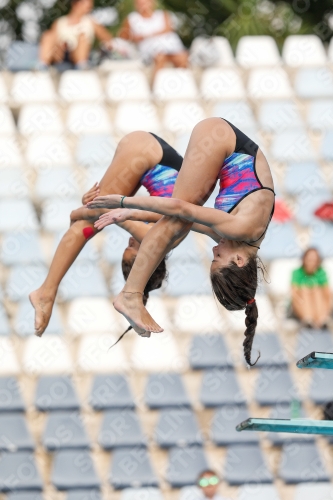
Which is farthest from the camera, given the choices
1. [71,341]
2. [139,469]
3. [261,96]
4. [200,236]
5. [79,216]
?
[261,96]

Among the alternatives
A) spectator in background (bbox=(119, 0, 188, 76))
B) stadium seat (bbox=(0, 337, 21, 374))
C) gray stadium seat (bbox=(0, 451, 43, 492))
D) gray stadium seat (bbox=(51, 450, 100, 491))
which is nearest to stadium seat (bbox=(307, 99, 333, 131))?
spectator in background (bbox=(119, 0, 188, 76))

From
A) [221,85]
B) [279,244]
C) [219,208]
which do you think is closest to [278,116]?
[221,85]

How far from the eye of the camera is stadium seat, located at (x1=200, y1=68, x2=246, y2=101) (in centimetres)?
934

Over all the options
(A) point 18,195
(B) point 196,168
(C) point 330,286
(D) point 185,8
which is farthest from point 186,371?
(D) point 185,8

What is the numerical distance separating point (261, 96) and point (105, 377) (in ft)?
11.9

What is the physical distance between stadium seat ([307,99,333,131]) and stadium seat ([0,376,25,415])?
397 cm

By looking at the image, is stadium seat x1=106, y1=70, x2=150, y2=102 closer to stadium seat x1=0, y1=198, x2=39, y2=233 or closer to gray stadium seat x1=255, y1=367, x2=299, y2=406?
stadium seat x1=0, y1=198, x2=39, y2=233

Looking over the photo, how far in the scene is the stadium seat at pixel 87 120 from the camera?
29.6 ft

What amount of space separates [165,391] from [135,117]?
307cm

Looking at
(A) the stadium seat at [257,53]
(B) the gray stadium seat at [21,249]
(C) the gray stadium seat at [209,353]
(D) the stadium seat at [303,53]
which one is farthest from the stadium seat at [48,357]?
(D) the stadium seat at [303,53]

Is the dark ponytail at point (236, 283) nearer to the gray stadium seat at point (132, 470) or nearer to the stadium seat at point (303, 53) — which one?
the gray stadium seat at point (132, 470)

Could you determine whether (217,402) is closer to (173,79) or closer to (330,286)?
(330,286)

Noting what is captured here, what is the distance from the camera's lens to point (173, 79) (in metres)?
9.49

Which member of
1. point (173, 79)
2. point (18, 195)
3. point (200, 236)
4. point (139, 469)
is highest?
point (173, 79)
